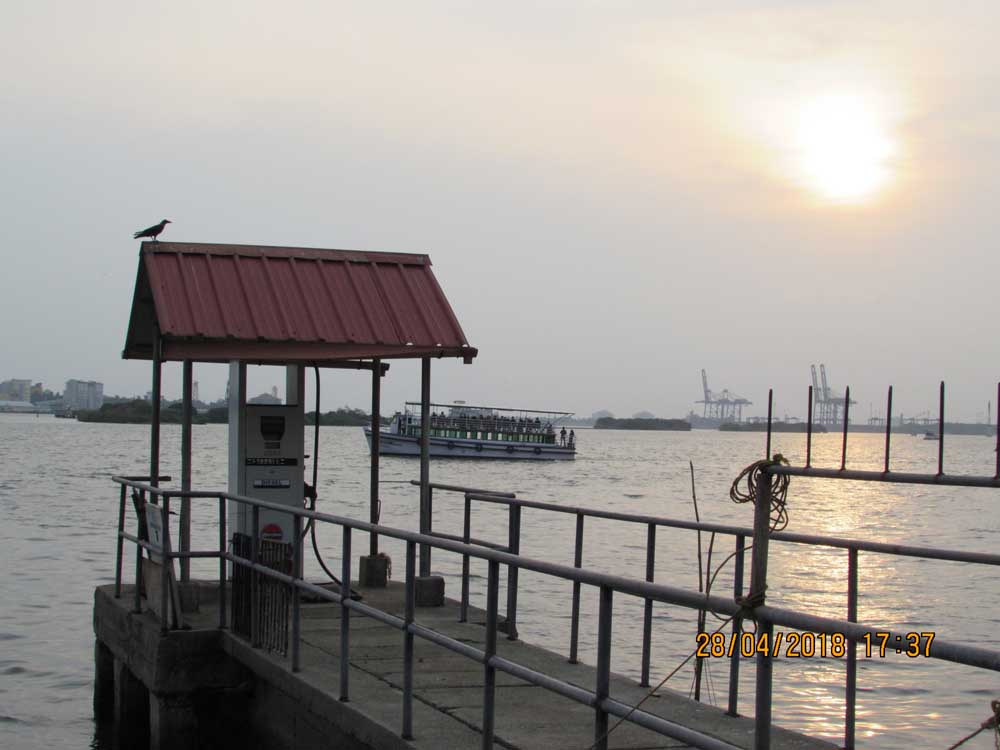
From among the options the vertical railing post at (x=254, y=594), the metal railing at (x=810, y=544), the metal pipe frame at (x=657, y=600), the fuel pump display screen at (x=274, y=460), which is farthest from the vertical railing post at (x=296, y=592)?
the fuel pump display screen at (x=274, y=460)

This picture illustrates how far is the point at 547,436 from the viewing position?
280 feet

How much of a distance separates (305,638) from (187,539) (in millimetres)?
1394

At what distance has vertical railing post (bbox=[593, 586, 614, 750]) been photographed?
455 centimetres

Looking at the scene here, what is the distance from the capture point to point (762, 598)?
400cm

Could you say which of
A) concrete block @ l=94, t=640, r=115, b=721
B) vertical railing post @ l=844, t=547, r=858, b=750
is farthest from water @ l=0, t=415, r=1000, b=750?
vertical railing post @ l=844, t=547, r=858, b=750

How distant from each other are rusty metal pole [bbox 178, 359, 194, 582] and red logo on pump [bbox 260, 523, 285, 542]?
0.64m

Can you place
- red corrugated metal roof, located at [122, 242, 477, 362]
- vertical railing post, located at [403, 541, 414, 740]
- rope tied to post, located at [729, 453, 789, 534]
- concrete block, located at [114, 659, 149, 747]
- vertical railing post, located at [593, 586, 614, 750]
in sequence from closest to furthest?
rope tied to post, located at [729, 453, 789, 534] → vertical railing post, located at [593, 586, 614, 750] → vertical railing post, located at [403, 541, 414, 740] → red corrugated metal roof, located at [122, 242, 477, 362] → concrete block, located at [114, 659, 149, 747]

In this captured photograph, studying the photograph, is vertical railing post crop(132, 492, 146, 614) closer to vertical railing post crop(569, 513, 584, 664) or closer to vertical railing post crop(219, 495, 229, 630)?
vertical railing post crop(219, 495, 229, 630)

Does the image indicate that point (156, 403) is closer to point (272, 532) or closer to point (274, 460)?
point (274, 460)

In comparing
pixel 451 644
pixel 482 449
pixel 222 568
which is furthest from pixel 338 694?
pixel 482 449

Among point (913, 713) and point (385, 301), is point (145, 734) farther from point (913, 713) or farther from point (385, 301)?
point (913, 713)

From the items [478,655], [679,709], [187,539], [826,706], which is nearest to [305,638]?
[187,539]

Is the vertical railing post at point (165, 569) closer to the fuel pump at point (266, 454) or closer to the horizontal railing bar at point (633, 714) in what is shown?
the fuel pump at point (266, 454)

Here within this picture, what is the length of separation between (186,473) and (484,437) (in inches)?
2922
